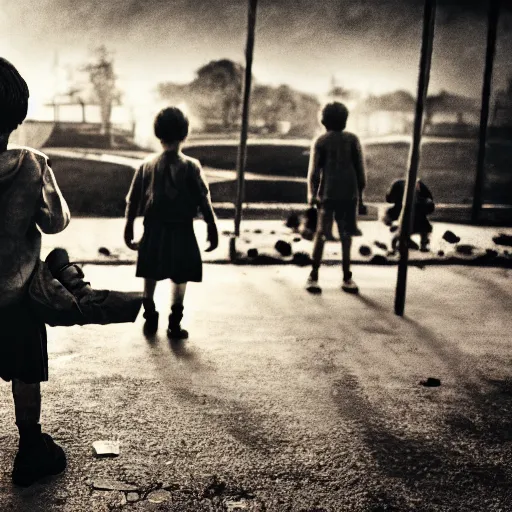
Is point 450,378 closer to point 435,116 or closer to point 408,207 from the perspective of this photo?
point 408,207

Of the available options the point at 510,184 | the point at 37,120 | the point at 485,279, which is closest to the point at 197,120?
the point at 37,120

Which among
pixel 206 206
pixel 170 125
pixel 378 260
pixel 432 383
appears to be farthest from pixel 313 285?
pixel 432 383

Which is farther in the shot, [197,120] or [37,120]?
[197,120]

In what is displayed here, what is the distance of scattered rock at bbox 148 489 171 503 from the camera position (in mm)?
2584

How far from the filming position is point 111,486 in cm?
267

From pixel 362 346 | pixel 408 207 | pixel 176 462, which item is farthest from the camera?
pixel 408 207

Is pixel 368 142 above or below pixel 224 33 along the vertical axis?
below

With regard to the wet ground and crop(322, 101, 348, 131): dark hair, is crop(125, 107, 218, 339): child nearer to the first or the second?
the wet ground

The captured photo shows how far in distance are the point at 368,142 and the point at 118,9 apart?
4602 mm

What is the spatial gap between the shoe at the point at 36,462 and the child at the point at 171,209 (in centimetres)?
176

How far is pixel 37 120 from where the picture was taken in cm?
1043

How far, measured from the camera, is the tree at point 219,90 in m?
11.0

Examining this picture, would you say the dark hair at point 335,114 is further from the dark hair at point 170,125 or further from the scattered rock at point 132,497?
the scattered rock at point 132,497

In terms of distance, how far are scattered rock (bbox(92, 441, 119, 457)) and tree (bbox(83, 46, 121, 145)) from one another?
8.25m
